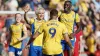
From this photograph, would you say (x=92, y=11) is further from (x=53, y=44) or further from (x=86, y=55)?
(x=53, y=44)

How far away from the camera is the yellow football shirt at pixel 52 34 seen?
10.3 meters

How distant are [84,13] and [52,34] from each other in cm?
841

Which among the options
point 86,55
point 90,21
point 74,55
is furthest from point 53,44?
point 90,21

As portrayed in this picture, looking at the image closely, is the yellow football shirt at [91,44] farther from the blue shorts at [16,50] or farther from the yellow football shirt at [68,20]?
the yellow football shirt at [68,20]

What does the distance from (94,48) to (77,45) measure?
4.09 m

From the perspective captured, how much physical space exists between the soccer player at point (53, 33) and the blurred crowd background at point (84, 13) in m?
5.71

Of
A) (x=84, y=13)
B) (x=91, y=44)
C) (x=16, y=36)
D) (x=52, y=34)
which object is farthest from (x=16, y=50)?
(x=84, y=13)

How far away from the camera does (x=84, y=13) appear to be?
61.1 feet

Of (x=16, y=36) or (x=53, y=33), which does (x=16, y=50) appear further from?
(x=53, y=33)

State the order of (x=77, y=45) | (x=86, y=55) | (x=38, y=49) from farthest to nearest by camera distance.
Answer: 1. (x=86, y=55)
2. (x=77, y=45)
3. (x=38, y=49)

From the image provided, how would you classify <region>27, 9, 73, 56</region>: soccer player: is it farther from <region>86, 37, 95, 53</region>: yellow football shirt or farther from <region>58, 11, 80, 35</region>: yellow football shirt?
<region>86, 37, 95, 53</region>: yellow football shirt

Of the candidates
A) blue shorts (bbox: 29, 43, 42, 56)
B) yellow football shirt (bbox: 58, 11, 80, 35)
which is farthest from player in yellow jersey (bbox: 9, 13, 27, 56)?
yellow football shirt (bbox: 58, 11, 80, 35)

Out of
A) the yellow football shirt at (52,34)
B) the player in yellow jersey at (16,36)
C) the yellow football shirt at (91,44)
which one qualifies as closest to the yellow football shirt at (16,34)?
the player in yellow jersey at (16,36)

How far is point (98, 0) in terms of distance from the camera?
63.5 ft
